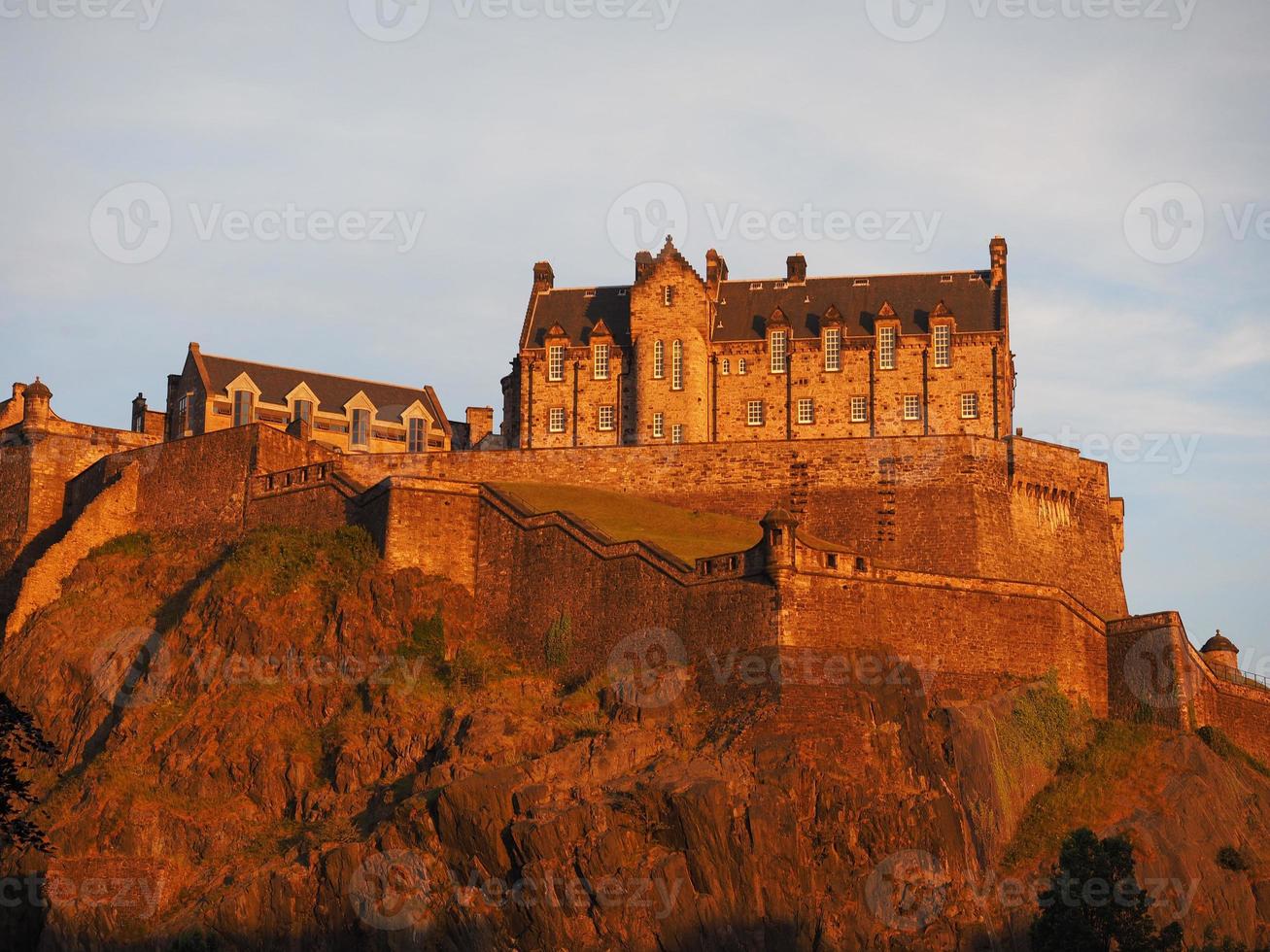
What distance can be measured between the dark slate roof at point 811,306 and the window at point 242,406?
12.1 metres

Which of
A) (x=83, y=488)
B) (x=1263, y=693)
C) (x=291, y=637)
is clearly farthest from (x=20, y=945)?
(x=1263, y=693)

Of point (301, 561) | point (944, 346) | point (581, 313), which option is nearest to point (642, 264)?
point (581, 313)

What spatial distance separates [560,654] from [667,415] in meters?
20.4

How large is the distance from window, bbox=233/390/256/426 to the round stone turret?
40.5 m

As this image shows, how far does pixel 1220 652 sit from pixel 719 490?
63.8ft

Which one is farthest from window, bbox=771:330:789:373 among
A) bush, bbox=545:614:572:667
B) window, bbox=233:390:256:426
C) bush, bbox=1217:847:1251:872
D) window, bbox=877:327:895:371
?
bush, bbox=1217:847:1251:872

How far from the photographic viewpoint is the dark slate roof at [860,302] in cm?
8650

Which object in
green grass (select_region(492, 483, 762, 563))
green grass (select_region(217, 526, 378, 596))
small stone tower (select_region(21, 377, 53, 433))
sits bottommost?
green grass (select_region(217, 526, 378, 596))

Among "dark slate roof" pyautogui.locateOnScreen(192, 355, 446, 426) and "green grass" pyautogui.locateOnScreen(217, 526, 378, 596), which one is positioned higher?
"dark slate roof" pyautogui.locateOnScreen(192, 355, 446, 426)

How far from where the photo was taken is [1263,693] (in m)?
72.9

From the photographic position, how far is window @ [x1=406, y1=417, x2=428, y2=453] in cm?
9362

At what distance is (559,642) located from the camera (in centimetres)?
6781

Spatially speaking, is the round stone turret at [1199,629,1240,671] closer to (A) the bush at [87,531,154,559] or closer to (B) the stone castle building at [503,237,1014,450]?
(B) the stone castle building at [503,237,1014,450]

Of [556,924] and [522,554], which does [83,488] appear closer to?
[522,554]
